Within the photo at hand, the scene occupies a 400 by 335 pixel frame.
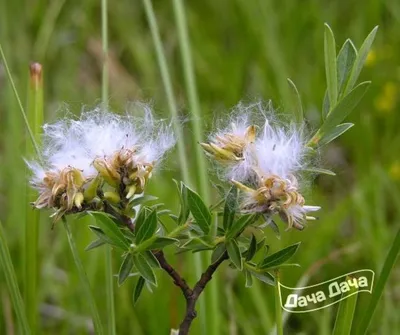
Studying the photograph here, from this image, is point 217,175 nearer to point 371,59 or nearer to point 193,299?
point 193,299

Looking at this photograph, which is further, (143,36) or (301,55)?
(143,36)

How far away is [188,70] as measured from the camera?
0.89 meters

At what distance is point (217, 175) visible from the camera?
614 millimetres

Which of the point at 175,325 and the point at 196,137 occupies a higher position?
the point at 196,137

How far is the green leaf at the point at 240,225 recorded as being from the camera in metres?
0.60

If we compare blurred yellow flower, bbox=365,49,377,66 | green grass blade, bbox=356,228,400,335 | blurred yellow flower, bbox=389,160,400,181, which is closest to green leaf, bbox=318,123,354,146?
green grass blade, bbox=356,228,400,335

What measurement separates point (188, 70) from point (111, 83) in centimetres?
140

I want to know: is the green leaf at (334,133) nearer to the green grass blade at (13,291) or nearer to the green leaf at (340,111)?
the green leaf at (340,111)

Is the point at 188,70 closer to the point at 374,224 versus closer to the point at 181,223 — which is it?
the point at 181,223

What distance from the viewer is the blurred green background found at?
1.26 m

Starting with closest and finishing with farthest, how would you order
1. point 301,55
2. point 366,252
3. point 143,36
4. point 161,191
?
point 366,252 < point 161,191 < point 301,55 < point 143,36

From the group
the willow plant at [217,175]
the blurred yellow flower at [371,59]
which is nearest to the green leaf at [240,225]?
the willow plant at [217,175]

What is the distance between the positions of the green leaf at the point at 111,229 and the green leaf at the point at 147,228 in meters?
0.01

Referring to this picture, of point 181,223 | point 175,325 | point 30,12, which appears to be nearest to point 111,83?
point 30,12
